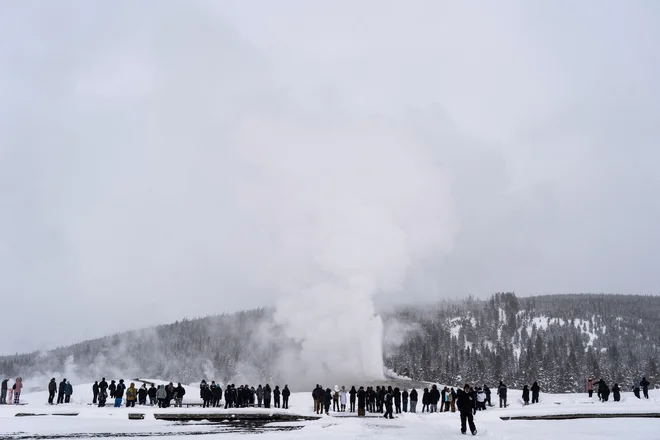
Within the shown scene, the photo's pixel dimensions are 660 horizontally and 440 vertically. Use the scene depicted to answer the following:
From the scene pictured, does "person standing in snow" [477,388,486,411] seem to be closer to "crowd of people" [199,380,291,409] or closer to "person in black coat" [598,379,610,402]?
"person in black coat" [598,379,610,402]

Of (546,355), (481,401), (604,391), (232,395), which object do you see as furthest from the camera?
(546,355)

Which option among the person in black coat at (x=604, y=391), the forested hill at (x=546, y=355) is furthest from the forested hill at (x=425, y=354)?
the person in black coat at (x=604, y=391)

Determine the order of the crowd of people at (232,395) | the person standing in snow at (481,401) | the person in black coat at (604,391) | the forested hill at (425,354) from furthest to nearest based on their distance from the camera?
the forested hill at (425,354), the crowd of people at (232,395), the person in black coat at (604,391), the person standing in snow at (481,401)

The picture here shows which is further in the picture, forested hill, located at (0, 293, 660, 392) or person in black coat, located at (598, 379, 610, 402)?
forested hill, located at (0, 293, 660, 392)

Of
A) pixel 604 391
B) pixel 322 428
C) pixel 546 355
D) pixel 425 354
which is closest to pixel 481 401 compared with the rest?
pixel 604 391

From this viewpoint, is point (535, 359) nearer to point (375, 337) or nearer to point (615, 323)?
point (375, 337)

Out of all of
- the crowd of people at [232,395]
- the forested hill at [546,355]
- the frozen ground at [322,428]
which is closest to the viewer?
the frozen ground at [322,428]

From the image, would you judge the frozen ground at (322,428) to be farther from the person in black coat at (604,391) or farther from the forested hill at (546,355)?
the forested hill at (546,355)

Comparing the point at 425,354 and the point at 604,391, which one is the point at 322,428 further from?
the point at 425,354

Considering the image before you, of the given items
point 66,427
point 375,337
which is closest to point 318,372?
point 375,337

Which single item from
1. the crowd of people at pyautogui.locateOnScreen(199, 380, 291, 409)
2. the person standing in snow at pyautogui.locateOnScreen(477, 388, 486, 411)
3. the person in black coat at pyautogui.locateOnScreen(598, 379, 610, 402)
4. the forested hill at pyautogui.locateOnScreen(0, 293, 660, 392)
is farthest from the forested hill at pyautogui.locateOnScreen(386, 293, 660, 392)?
the crowd of people at pyautogui.locateOnScreen(199, 380, 291, 409)

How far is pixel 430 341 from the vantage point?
160 meters

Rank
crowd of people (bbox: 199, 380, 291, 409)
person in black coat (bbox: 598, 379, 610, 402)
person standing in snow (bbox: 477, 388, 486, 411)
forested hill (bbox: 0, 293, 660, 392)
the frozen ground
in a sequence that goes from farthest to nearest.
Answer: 1. forested hill (bbox: 0, 293, 660, 392)
2. crowd of people (bbox: 199, 380, 291, 409)
3. person in black coat (bbox: 598, 379, 610, 402)
4. person standing in snow (bbox: 477, 388, 486, 411)
5. the frozen ground

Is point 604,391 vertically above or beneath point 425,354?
beneath
